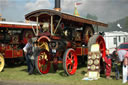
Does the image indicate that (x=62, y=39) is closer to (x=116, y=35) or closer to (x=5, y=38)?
(x=5, y=38)

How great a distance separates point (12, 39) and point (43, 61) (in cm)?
422

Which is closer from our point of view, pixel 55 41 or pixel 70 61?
pixel 70 61

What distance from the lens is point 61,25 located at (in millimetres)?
9148

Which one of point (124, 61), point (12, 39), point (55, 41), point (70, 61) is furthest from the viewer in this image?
point (12, 39)

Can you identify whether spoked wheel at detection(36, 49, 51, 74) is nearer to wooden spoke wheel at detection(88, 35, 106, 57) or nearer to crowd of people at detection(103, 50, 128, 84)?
wooden spoke wheel at detection(88, 35, 106, 57)

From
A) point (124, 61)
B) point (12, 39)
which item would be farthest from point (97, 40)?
point (12, 39)

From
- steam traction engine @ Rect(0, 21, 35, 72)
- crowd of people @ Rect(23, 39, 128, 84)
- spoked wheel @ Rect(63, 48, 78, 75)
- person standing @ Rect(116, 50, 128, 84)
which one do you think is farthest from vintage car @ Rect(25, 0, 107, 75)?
steam traction engine @ Rect(0, 21, 35, 72)

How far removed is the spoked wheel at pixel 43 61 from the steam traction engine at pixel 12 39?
2.87m

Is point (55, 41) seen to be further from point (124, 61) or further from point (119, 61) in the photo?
point (124, 61)

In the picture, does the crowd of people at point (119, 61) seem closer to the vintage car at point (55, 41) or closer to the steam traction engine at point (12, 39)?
the vintage car at point (55, 41)

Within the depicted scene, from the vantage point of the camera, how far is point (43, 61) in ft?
28.9

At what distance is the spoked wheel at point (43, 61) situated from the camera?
8.37 metres

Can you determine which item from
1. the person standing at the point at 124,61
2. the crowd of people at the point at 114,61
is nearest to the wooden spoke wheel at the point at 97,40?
the crowd of people at the point at 114,61

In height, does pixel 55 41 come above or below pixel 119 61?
above
